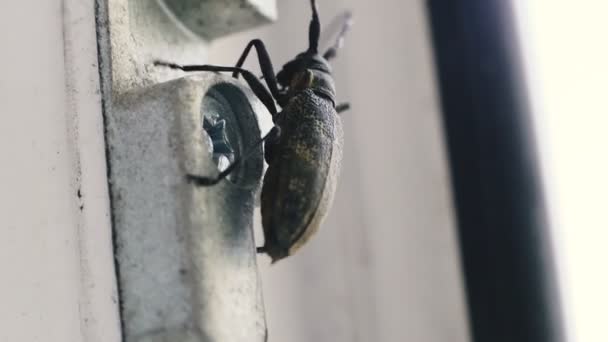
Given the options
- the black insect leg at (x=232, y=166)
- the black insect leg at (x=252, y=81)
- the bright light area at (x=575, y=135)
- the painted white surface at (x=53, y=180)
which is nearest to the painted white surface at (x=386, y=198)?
the bright light area at (x=575, y=135)

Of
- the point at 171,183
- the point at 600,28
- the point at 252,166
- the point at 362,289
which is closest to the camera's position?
the point at 171,183

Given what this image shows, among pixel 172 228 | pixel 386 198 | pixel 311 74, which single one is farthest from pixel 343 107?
pixel 172 228

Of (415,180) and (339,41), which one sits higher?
(339,41)

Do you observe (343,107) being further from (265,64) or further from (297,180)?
(297,180)

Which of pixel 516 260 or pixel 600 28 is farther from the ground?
pixel 600 28

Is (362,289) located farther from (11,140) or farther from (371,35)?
(11,140)

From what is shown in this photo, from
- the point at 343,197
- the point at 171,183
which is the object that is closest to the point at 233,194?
the point at 171,183

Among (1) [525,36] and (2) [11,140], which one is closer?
(2) [11,140]
